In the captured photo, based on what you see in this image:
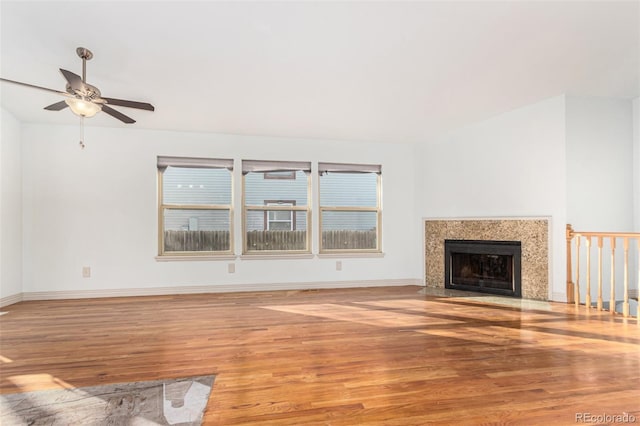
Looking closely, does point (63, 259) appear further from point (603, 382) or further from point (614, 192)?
point (614, 192)

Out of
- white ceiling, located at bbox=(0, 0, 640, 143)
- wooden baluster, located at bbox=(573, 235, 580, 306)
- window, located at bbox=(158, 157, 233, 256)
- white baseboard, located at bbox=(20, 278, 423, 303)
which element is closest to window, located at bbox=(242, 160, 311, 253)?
window, located at bbox=(158, 157, 233, 256)

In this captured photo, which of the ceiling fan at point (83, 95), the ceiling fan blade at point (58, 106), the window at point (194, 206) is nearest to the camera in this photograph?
the ceiling fan at point (83, 95)

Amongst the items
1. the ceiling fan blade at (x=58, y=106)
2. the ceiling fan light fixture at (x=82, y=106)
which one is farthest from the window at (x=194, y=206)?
the ceiling fan light fixture at (x=82, y=106)

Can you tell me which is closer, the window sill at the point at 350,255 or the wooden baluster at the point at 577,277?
the wooden baluster at the point at 577,277

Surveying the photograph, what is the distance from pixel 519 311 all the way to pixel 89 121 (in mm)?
→ 5907

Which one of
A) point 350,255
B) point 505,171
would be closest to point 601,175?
point 505,171

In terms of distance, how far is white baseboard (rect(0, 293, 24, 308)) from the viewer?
400 centimetres

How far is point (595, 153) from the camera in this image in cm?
395

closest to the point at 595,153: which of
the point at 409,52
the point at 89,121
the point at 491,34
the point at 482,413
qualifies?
the point at 491,34

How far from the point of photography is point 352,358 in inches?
91.7

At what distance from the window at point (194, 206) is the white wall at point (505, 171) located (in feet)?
10.5

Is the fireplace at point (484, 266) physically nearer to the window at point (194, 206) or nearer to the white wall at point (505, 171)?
the white wall at point (505, 171)

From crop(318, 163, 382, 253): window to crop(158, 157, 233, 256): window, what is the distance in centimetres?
154

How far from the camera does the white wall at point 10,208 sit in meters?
4.00
